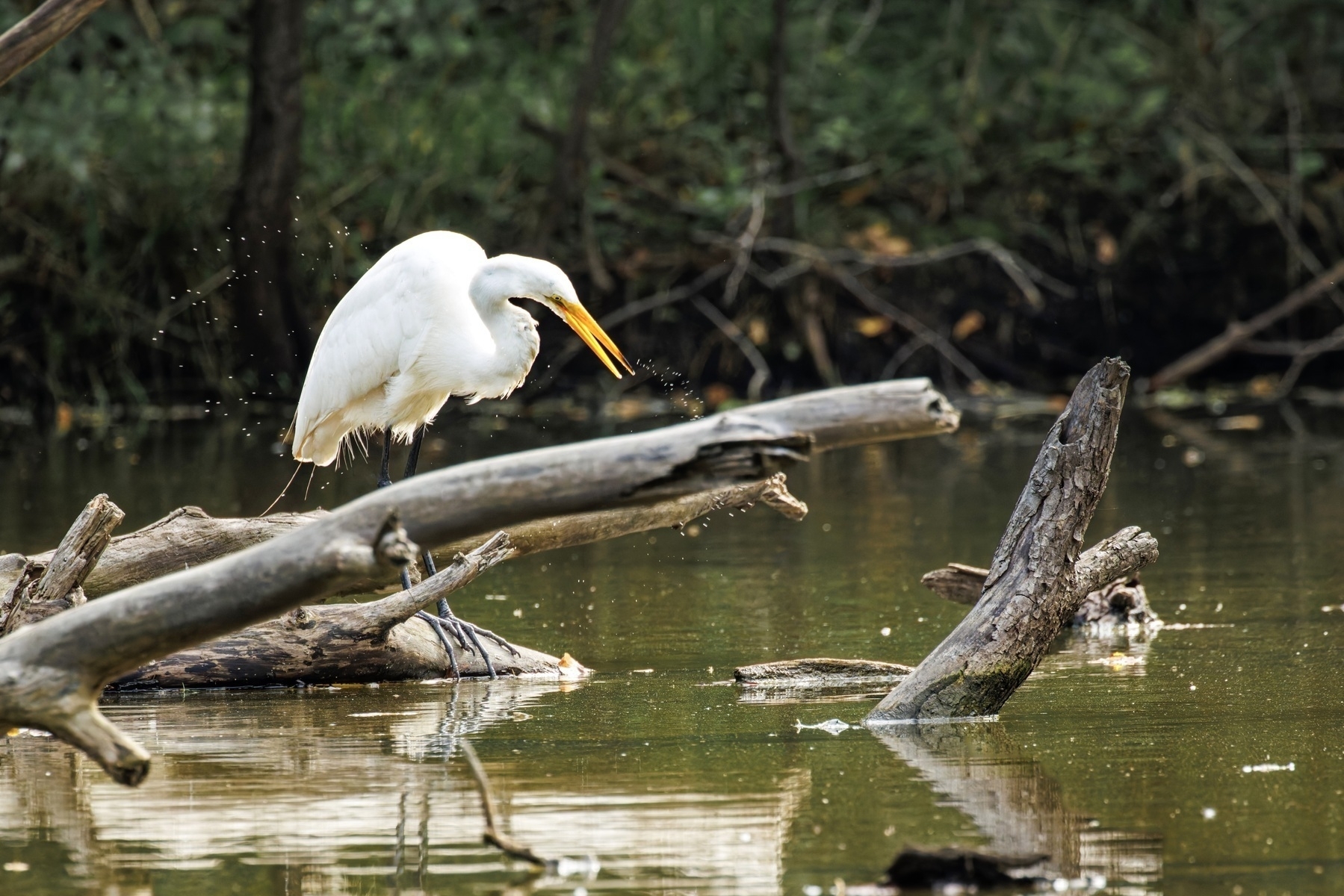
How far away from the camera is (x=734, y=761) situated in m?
4.44

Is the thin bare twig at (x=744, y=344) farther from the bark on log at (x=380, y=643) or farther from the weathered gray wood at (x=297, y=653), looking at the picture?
the weathered gray wood at (x=297, y=653)

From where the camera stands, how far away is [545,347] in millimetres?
16656

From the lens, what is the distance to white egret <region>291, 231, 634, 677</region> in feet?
22.1

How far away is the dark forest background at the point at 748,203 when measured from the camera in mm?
16219

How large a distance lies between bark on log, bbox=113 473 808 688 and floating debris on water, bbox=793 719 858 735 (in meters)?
0.79

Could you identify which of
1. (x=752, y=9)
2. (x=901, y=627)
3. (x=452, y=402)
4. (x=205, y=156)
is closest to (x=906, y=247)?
(x=752, y=9)

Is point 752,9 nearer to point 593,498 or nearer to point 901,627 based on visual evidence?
point 901,627

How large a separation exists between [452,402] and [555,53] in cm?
483

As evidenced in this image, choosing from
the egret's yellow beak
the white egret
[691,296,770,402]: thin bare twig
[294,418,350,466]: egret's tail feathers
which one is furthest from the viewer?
[691,296,770,402]: thin bare twig

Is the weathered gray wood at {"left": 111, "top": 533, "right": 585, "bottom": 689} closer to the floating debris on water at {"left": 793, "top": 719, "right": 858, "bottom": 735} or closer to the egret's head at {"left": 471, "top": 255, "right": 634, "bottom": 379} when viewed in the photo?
the egret's head at {"left": 471, "top": 255, "right": 634, "bottom": 379}

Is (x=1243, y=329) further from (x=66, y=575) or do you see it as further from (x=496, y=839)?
(x=496, y=839)

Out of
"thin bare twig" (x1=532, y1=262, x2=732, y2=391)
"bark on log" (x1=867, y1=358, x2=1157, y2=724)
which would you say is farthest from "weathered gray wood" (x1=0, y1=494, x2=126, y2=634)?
"thin bare twig" (x1=532, y1=262, x2=732, y2=391)

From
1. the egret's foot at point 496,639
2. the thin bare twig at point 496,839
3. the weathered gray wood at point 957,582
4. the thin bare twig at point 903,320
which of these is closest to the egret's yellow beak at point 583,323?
the egret's foot at point 496,639

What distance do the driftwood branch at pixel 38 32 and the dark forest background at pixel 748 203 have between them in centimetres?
1022
